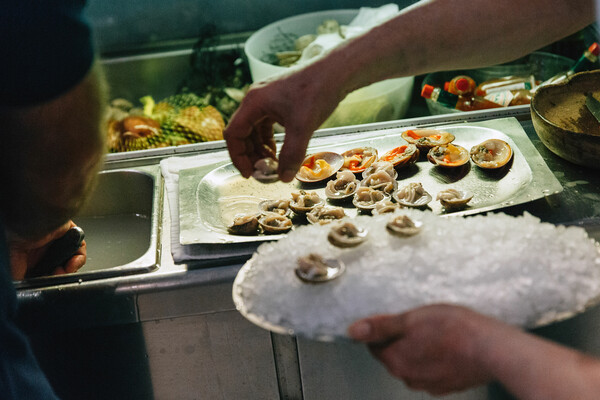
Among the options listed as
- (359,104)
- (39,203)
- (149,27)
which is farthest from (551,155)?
(149,27)

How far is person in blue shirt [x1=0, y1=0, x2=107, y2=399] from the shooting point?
906 mm

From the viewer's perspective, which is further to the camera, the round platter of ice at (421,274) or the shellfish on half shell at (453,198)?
the shellfish on half shell at (453,198)

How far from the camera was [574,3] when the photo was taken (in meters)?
1.65

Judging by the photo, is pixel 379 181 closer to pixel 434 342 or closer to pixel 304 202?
pixel 304 202

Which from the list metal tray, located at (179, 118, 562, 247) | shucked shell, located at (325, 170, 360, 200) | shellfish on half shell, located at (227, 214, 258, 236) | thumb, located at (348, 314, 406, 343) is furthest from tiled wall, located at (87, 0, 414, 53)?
thumb, located at (348, 314, 406, 343)

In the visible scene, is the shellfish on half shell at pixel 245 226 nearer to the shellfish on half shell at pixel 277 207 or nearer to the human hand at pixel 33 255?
the shellfish on half shell at pixel 277 207

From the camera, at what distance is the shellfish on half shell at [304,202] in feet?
5.72

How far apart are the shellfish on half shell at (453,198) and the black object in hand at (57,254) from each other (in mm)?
1145

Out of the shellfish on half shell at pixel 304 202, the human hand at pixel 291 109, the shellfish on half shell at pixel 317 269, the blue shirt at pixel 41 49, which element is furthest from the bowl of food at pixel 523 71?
the blue shirt at pixel 41 49

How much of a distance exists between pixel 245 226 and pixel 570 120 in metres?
1.17

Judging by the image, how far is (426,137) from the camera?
2029 millimetres

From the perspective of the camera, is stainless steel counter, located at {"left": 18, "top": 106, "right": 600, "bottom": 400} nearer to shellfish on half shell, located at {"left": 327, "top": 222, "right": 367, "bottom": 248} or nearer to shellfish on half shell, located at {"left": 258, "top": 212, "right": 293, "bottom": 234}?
shellfish on half shell, located at {"left": 258, "top": 212, "right": 293, "bottom": 234}

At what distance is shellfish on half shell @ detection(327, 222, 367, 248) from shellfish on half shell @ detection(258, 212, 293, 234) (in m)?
0.35

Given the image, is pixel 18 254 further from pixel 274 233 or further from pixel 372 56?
pixel 372 56
